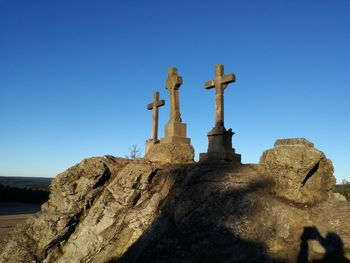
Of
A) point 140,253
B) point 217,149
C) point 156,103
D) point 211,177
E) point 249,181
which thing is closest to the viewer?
point 140,253

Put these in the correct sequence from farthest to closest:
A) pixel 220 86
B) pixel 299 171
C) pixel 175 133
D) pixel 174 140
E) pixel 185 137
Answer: pixel 185 137
pixel 175 133
pixel 174 140
pixel 220 86
pixel 299 171

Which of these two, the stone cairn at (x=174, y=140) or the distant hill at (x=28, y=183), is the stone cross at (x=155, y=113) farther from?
the distant hill at (x=28, y=183)

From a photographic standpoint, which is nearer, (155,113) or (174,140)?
(174,140)

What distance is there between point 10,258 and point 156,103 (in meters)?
7.37

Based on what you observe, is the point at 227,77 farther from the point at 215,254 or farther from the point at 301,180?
the point at 215,254

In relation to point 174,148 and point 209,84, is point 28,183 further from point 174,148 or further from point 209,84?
point 209,84

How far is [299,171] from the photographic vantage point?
22.7 feet

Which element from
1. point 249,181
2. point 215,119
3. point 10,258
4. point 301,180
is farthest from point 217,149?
point 10,258

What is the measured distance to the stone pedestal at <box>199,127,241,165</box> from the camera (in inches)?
386

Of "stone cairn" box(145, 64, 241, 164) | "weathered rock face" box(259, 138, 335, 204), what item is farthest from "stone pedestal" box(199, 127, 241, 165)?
"weathered rock face" box(259, 138, 335, 204)

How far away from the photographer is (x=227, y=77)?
1030 centimetres

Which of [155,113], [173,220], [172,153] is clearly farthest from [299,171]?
[155,113]

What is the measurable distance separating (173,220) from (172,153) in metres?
3.03

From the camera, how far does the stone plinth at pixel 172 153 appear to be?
33.5 ft
